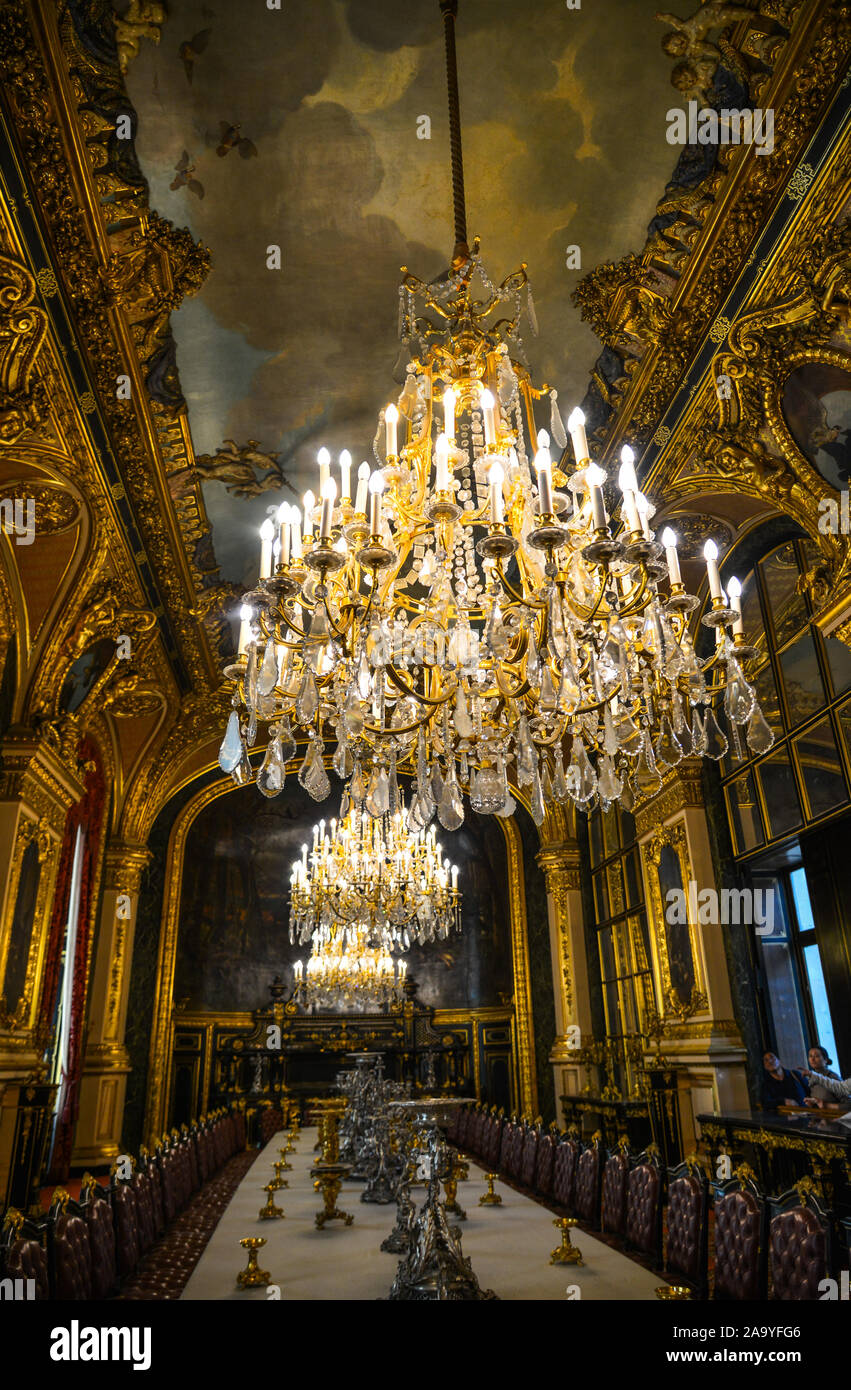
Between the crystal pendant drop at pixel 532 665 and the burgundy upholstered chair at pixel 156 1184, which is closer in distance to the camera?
the crystal pendant drop at pixel 532 665

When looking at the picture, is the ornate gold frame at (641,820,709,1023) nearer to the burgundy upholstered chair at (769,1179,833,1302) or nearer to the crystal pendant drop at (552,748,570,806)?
the crystal pendant drop at (552,748,570,806)

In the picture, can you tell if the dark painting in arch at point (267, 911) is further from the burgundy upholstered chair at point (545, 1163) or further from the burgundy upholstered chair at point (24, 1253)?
the burgundy upholstered chair at point (24, 1253)

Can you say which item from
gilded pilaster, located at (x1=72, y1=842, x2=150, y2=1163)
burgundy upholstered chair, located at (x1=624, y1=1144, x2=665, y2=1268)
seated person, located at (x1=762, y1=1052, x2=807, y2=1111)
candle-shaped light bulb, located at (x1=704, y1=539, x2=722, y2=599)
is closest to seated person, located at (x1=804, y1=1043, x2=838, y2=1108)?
seated person, located at (x1=762, y1=1052, x2=807, y2=1111)

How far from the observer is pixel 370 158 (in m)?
5.03

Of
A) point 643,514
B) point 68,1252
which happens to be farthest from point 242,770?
point 643,514

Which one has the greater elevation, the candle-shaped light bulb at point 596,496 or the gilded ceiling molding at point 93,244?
the gilded ceiling molding at point 93,244

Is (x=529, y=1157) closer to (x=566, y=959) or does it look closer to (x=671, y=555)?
(x=566, y=959)

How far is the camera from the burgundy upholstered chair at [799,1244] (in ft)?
9.62

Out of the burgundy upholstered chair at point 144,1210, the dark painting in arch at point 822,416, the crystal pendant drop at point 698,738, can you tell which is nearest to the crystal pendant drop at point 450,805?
the crystal pendant drop at point 698,738

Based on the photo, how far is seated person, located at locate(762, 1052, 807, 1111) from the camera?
7.12 meters

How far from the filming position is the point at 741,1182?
3666mm

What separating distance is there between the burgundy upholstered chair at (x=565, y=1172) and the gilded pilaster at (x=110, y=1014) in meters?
6.93

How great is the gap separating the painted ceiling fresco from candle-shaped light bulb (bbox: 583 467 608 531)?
2.25 metres
